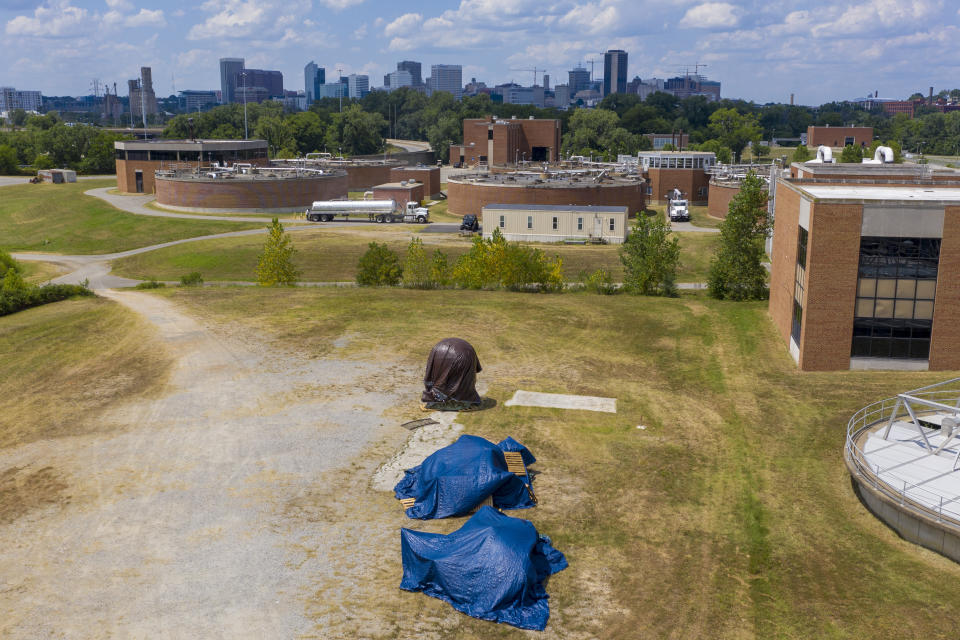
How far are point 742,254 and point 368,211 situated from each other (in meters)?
54.4

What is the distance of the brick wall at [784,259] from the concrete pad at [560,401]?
1248 centimetres

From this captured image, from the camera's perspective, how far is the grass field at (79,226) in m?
89.8

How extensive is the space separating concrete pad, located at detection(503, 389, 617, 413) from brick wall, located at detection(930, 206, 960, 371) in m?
13.8

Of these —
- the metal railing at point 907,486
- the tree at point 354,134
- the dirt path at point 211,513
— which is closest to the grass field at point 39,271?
the dirt path at point 211,513

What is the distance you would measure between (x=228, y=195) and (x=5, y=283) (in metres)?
49.2

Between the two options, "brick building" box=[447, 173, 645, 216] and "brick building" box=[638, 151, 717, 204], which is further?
"brick building" box=[638, 151, 717, 204]

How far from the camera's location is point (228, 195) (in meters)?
102

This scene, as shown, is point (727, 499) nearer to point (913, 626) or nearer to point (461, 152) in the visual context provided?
point (913, 626)

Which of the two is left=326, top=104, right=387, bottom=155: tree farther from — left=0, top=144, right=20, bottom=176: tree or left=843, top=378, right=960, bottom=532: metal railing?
left=843, top=378, right=960, bottom=532: metal railing

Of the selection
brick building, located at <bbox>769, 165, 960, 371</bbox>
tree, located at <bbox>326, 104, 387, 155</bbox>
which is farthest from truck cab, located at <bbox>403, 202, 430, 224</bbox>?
tree, located at <bbox>326, 104, 387, 155</bbox>

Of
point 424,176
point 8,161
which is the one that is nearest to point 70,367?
point 424,176

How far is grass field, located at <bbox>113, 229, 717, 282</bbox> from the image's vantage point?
68.3 meters

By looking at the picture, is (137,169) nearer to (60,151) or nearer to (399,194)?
(399,194)

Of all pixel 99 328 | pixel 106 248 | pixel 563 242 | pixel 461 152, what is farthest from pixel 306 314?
pixel 461 152
